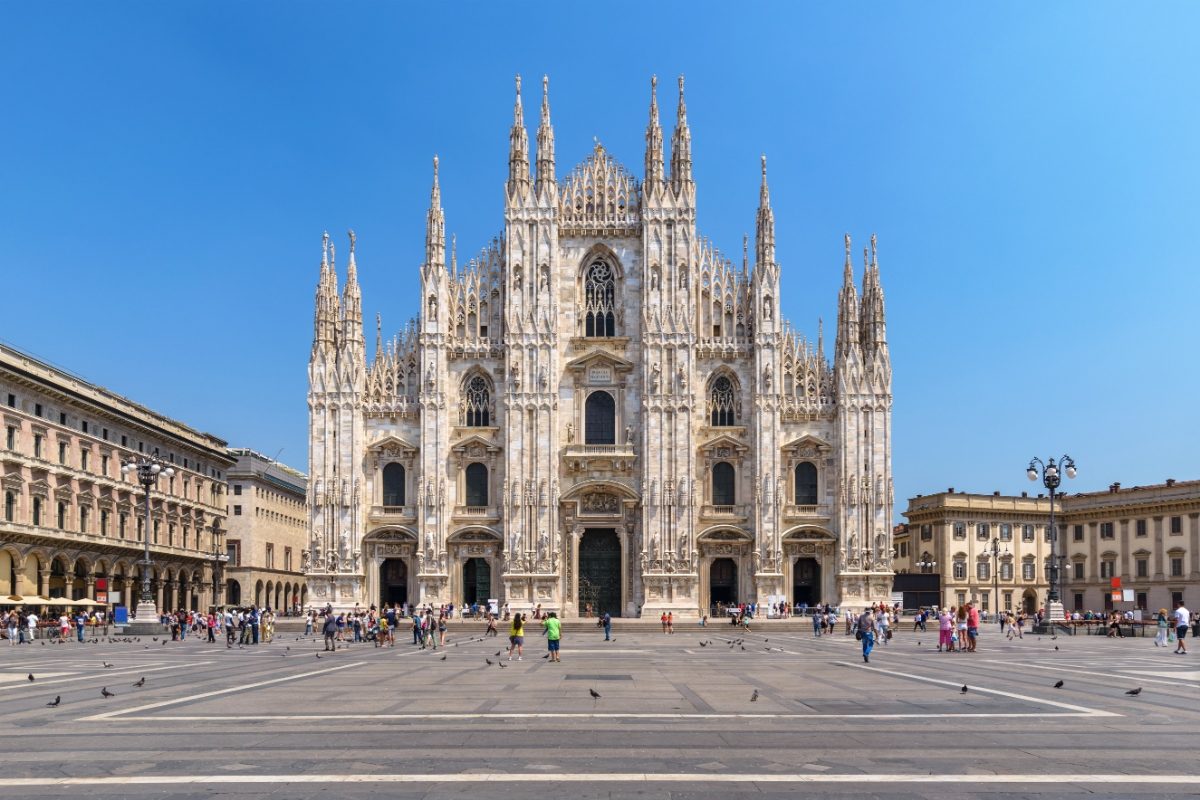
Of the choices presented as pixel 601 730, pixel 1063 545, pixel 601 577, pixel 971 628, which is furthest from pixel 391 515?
pixel 1063 545

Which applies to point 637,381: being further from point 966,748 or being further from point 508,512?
point 966,748

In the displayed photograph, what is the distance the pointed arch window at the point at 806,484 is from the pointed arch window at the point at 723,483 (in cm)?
342

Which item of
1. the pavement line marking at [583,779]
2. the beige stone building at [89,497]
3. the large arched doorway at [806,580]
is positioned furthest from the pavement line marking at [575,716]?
the large arched doorway at [806,580]

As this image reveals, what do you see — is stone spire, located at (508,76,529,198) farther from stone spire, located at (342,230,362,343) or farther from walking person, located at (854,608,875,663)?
walking person, located at (854,608,875,663)

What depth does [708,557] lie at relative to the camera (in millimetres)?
68312

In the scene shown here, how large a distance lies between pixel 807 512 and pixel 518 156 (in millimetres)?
23797

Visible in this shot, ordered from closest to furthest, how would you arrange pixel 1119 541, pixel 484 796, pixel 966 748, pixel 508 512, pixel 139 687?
pixel 484 796 < pixel 966 748 < pixel 139 687 < pixel 508 512 < pixel 1119 541

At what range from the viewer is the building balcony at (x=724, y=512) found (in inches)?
2689

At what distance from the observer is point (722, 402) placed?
69.2m

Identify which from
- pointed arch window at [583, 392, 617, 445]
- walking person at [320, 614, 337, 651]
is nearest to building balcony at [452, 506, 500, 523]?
pointed arch window at [583, 392, 617, 445]

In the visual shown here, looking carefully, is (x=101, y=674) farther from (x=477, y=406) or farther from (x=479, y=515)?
(x=477, y=406)

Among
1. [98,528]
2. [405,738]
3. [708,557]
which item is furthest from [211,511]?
[405,738]

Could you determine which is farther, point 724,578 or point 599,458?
point 724,578

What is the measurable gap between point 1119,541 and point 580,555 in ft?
148
